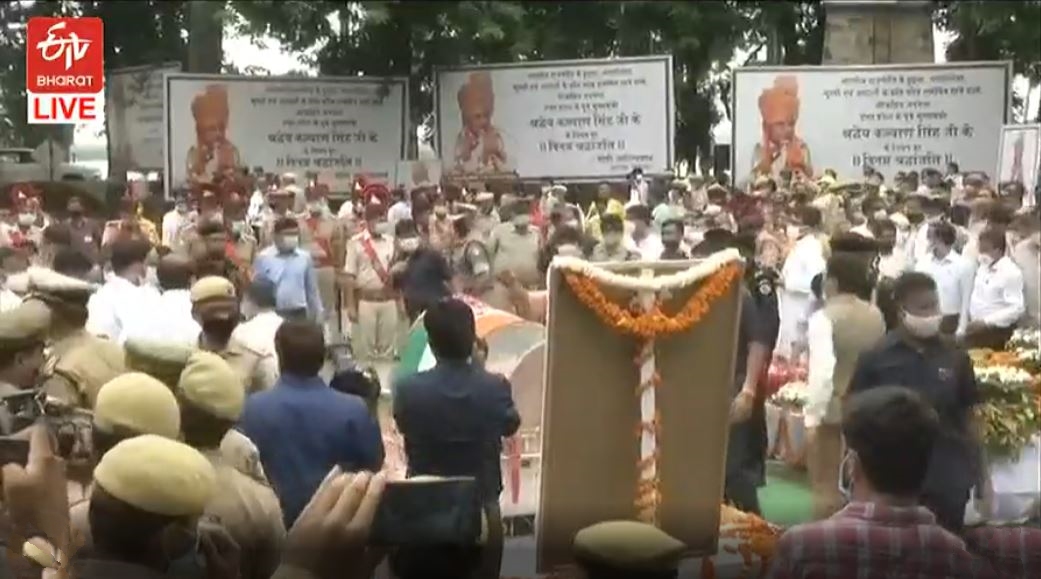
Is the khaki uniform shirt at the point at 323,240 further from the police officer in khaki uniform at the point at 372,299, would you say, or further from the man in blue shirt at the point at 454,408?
the man in blue shirt at the point at 454,408

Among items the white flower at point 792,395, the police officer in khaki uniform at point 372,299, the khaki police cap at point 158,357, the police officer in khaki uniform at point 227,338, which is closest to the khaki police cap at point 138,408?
the khaki police cap at point 158,357

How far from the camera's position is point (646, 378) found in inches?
94.3

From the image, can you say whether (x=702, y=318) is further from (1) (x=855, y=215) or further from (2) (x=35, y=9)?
(2) (x=35, y=9)

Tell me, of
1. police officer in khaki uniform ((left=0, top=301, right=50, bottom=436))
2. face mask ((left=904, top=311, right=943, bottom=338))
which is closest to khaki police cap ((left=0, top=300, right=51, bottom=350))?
police officer in khaki uniform ((left=0, top=301, right=50, bottom=436))

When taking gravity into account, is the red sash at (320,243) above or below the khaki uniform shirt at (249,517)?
above

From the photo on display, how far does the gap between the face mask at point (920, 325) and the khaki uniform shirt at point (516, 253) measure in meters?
0.53

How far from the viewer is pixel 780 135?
7.77ft

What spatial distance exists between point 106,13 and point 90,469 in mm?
550

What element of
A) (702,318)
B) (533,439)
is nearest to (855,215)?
(702,318)

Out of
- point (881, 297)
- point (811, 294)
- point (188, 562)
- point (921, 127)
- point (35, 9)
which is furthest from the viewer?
point (811, 294)

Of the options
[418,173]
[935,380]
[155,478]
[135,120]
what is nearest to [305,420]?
[418,173]

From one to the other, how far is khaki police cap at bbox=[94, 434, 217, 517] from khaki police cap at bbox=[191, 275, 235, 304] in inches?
24.7

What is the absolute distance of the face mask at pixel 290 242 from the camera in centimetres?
265

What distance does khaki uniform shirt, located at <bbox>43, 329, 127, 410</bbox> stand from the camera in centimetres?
228
